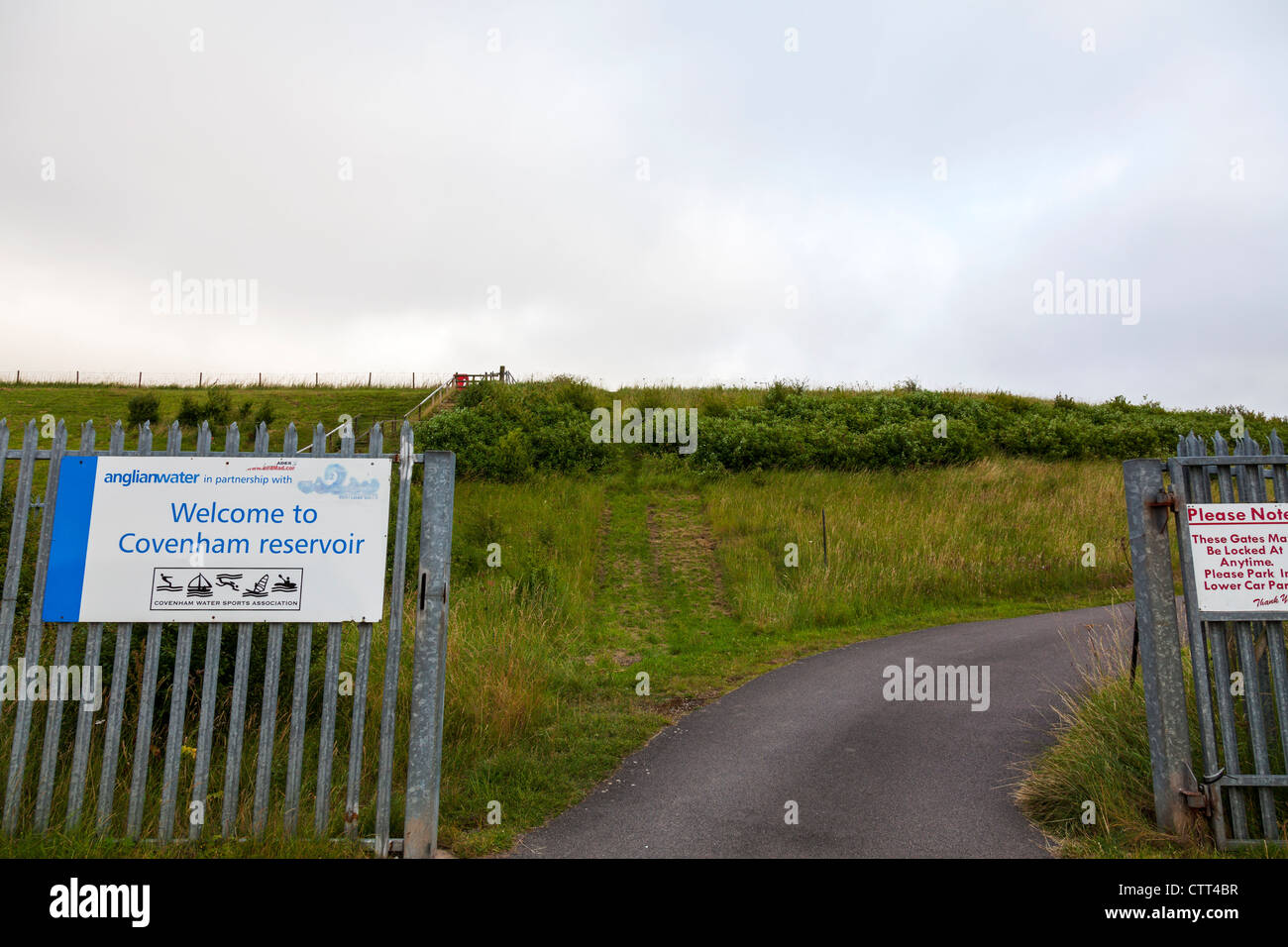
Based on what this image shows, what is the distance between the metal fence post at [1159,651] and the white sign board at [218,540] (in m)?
5.23

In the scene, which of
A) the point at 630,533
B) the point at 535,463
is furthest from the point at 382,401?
the point at 630,533

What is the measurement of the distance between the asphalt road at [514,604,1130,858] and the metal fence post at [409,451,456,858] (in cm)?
77

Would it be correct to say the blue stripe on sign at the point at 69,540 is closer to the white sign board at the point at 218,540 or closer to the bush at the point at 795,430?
the white sign board at the point at 218,540

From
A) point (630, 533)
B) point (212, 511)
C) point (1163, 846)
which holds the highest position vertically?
point (630, 533)

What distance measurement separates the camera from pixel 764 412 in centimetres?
2559

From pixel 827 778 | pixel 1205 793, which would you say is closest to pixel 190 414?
pixel 827 778

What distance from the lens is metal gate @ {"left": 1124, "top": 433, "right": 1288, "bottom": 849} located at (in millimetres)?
4668

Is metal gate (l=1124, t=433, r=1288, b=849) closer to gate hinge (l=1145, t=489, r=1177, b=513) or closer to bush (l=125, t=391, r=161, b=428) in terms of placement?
gate hinge (l=1145, t=489, r=1177, b=513)

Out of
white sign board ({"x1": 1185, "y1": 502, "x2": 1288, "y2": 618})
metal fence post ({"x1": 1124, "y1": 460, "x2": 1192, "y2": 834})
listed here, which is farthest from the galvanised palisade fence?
white sign board ({"x1": 1185, "y1": 502, "x2": 1288, "y2": 618})

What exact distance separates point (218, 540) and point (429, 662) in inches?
64.6

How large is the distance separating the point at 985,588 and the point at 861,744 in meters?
9.50

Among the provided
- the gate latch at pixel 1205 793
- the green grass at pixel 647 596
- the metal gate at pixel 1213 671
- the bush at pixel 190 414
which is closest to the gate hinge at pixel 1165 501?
the metal gate at pixel 1213 671

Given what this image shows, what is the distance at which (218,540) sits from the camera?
15.6ft
